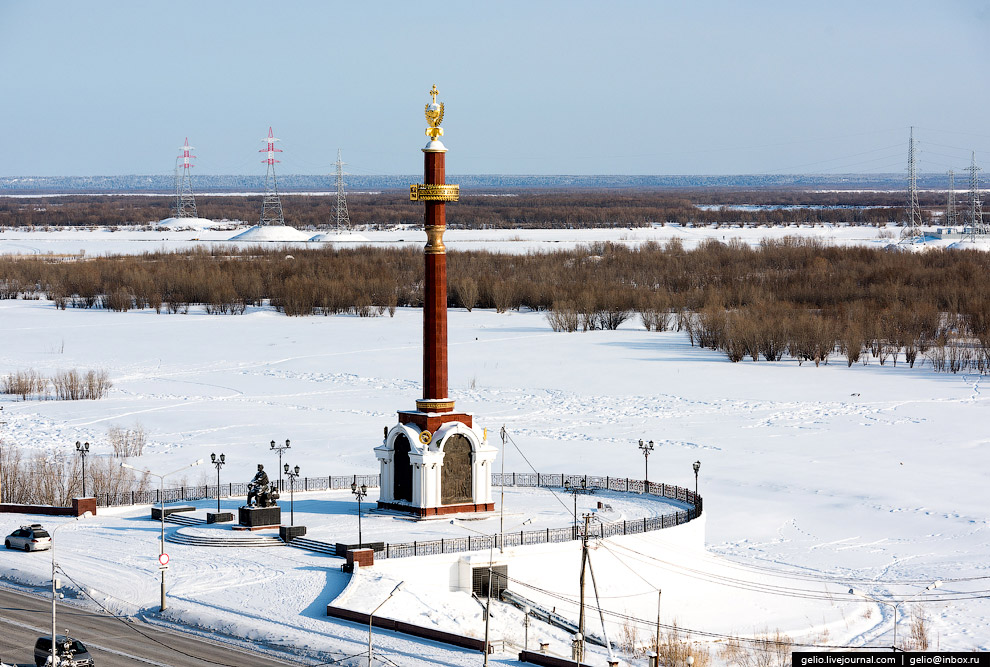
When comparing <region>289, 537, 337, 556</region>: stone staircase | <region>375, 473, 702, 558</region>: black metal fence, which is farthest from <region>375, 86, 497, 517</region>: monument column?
<region>289, 537, 337, 556</region>: stone staircase

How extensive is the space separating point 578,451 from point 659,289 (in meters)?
62.6

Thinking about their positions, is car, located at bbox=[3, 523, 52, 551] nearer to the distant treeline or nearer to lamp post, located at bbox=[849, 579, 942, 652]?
lamp post, located at bbox=[849, 579, 942, 652]

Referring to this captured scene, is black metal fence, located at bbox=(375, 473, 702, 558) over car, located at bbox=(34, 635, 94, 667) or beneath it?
beneath

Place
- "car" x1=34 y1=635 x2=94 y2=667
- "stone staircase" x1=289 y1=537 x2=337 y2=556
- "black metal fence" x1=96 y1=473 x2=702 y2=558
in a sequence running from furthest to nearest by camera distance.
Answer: "stone staircase" x1=289 y1=537 x2=337 y2=556, "black metal fence" x1=96 y1=473 x2=702 y2=558, "car" x1=34 y1=635 x2=94 y2=667

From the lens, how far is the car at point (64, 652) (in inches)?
1029

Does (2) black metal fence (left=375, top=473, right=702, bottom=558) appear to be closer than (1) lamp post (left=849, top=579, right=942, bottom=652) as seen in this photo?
Yes

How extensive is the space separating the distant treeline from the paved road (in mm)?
57847

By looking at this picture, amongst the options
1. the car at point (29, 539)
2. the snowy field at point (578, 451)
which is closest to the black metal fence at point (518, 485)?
the snowy field at point (578, 451)

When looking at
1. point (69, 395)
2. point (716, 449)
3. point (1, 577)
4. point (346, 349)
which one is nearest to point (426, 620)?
point (1, 577)

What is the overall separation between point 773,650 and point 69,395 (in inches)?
1822

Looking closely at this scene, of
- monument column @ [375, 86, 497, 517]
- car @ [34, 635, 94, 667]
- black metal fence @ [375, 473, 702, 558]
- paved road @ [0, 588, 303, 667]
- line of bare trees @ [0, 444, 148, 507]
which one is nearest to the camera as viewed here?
car @ [34, 635, 94, 667]

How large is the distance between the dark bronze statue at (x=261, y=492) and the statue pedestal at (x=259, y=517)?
185mm

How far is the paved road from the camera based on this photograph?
28359 millimetres

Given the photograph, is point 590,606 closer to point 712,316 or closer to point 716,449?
point 716,449
